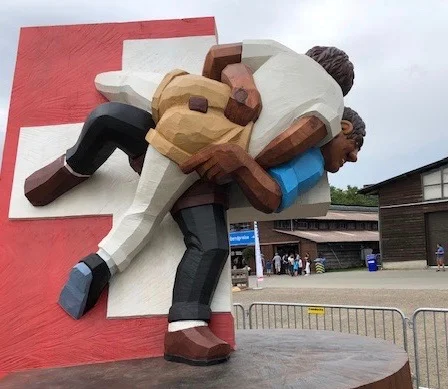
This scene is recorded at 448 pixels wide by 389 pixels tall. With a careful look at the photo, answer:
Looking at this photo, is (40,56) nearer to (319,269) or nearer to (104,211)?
(104,211)

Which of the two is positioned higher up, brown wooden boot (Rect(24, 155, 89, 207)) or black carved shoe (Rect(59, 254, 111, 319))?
brown wooden boot (Rect(24, 155, 89, 207))

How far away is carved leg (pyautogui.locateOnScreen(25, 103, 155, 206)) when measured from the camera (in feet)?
11.7

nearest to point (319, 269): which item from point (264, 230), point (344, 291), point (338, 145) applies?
point (264, 230)

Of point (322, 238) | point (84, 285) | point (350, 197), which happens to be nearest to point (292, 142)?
point (84, 285)

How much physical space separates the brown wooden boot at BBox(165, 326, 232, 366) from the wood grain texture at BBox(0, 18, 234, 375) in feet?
0.88

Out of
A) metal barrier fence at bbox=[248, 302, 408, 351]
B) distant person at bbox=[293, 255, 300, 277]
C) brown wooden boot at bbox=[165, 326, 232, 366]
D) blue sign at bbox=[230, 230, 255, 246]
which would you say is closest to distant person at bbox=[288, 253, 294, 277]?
distant person at bbox=[293, 255, 300, 277]

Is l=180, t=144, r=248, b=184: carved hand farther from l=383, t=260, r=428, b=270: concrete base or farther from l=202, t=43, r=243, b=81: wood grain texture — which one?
l=383, t=260, r=428, b=270: concrete base

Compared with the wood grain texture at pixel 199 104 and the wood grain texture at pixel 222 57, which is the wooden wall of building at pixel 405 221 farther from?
the wood grain texture at pixel 199 104

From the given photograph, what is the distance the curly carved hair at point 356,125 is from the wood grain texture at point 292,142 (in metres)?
0.46

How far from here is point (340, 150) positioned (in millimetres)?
3688

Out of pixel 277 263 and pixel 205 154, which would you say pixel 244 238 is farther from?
pixel 205 154

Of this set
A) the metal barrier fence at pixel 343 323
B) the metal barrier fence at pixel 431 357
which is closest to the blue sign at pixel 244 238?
the metal barrier fence at pixel 343 323

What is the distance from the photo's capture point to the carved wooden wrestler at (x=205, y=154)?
3326 millimetres

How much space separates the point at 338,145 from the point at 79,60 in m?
2.14
